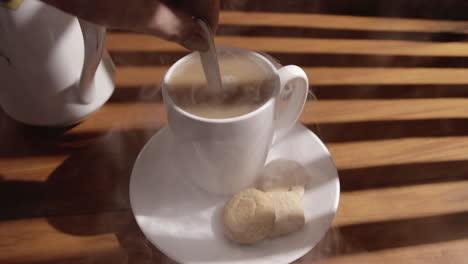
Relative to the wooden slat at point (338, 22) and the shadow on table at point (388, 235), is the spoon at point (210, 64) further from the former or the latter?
the wooden slat at point (338, 22)

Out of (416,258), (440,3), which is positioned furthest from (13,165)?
(440,3)

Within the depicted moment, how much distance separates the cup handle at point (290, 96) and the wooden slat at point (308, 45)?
10.0 inches

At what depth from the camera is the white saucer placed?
503 millimetres

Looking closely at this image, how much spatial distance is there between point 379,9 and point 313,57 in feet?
0.76

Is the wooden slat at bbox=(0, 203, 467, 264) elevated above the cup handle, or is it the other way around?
the cup handle

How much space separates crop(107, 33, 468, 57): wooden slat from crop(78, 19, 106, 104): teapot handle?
21 cm

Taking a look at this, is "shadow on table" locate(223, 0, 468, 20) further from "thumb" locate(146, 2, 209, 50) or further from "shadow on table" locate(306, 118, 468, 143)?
"thumb" locate(146, 2, 209, 50)

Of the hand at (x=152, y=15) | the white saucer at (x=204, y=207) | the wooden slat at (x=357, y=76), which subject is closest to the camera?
the hand at (x=152, y=15)

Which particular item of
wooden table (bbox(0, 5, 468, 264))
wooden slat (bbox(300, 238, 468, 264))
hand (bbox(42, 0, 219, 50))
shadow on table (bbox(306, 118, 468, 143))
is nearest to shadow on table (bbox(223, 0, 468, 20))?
wooden table (bbox(0, 5, 468, 264))

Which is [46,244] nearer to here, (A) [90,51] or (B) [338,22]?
(A) [90,51]

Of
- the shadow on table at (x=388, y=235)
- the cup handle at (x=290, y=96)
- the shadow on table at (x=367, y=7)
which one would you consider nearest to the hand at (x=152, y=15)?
the cup handle at (x=290, y=96)

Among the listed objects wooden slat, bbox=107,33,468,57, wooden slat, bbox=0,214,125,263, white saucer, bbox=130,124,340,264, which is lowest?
wooden slat, bbox=0,214,125,263

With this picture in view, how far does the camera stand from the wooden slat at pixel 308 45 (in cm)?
84

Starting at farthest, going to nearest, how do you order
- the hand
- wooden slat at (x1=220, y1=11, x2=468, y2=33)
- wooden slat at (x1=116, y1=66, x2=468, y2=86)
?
1. wooden slat at (x1=220, y1=11, x2=468, y2=33)
2. wooden slat at (x1=116, y1=66, x2=468, y2=86)
3. the hand
